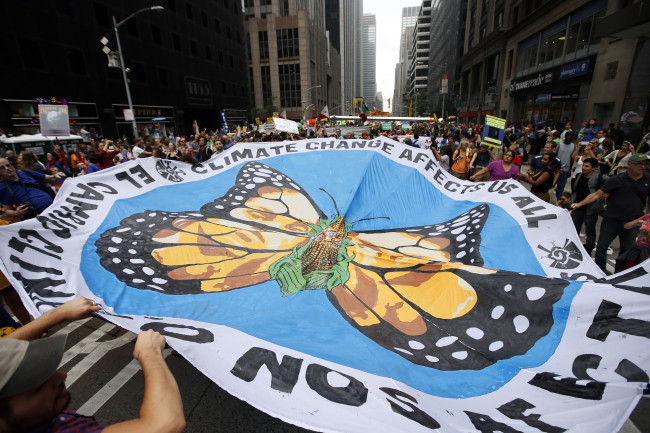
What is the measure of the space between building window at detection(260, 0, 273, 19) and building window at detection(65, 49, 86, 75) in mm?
57766

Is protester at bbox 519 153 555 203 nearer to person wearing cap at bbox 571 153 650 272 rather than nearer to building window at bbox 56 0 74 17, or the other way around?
person wearing cap at bbox 571 153 650 272

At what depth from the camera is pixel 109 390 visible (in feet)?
11.3

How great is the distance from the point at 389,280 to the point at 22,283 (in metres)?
3.47

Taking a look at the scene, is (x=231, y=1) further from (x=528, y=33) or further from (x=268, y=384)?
(x=268, y=384)

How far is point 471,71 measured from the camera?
53.0 m

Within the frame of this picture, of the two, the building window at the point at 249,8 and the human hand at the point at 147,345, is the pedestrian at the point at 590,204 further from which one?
the building window at the point at 249,8

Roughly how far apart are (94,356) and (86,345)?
0.35 meters

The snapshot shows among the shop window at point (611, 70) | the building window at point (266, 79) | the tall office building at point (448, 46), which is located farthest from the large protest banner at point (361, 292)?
the building window at point (266, 79)

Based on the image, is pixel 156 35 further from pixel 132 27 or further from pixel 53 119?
pixel 53 119

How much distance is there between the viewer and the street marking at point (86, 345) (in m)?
4.02

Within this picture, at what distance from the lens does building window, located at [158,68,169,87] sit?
108 feet

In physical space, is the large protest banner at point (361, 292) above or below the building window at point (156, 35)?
below

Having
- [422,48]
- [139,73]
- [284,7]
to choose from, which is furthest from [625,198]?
[422,48]

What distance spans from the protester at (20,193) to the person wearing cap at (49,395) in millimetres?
4485
